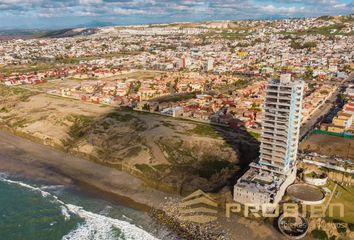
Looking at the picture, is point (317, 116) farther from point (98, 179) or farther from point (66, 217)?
point (66, 217)

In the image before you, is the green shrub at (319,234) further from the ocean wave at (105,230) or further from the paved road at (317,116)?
the paved road at (317,116)

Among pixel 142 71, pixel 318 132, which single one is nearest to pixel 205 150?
pixel 318 132

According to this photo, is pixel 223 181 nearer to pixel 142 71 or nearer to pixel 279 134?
pixel 279 134

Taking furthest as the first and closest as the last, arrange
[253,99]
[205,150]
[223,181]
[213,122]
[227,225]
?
[253,99], [213,122], [205,150], [223,181], [227,225]

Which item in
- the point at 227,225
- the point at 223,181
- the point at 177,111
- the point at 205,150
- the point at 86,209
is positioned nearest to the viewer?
the point at 227,225

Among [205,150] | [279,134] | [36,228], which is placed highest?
[279,134]

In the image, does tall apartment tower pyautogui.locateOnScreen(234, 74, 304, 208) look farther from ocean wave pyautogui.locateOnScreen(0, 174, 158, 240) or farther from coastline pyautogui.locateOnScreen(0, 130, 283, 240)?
ocean wave pyautogui.locateOnScreen(0, 174, 158, 240)
